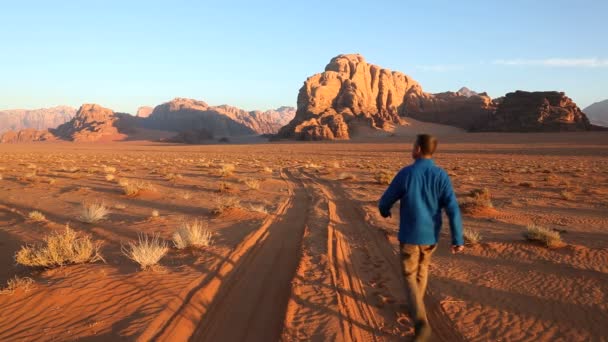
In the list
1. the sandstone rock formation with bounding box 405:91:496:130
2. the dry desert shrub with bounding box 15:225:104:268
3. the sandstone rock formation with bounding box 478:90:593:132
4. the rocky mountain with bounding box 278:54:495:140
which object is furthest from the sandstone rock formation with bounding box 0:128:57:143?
the dry desert shrub with bounding box 15:225:104:268

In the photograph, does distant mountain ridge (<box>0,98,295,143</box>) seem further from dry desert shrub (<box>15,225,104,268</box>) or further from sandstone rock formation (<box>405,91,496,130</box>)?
dry desert shrub (<box>15,225,104,268</box>)

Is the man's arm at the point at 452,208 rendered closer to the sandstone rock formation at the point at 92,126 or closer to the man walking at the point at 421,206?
Result: the man walking at the point at 421,206

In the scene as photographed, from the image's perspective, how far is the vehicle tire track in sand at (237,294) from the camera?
404cm

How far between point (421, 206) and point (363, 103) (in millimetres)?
96933

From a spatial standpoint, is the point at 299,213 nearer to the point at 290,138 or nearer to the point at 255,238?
the point at 255,238

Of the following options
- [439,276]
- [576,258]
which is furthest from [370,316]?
[576,258]

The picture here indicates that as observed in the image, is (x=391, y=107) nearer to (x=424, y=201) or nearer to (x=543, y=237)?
(x=543, y=237)

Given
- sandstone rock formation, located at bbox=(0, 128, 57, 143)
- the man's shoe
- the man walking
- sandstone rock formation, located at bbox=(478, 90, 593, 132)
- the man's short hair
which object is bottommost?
the man's shoe

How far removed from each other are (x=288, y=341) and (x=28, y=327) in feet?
9.59

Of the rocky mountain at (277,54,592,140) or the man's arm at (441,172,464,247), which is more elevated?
the rocky mountain at (277,54,592,140)

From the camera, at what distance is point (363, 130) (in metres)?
84.6

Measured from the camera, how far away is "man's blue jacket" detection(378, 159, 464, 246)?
3.52 metres

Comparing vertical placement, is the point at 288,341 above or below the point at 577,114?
below

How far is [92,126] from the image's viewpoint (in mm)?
119625
